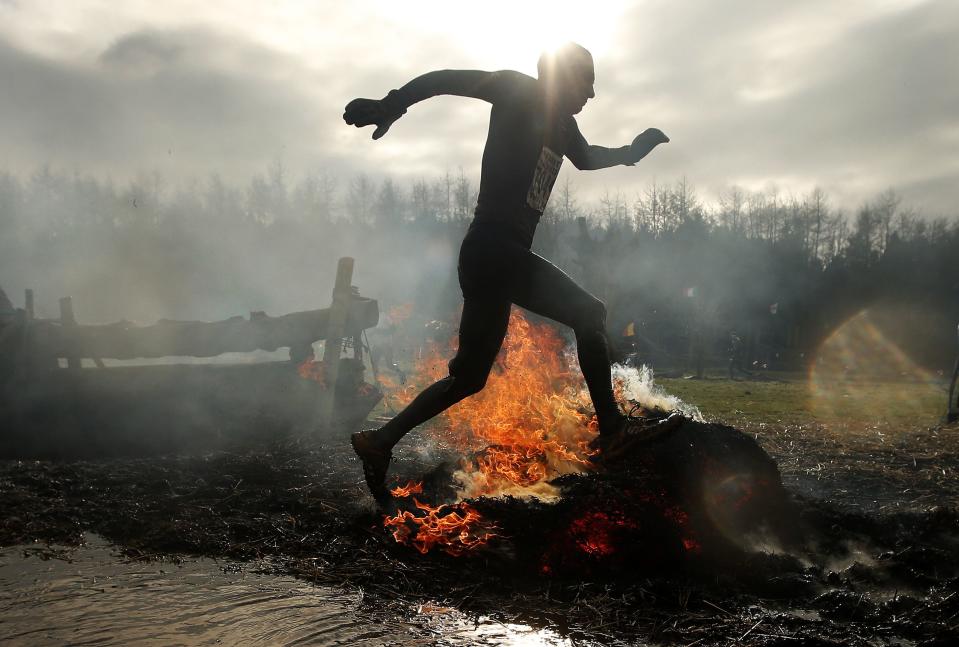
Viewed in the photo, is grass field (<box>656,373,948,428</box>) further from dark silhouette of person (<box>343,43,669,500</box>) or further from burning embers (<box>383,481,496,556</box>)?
burning embers (<box>383,481,496,556</box>)

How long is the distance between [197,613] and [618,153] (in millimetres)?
3345

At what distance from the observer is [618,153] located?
404 cm

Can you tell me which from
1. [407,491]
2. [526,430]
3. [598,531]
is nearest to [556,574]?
[598,531]

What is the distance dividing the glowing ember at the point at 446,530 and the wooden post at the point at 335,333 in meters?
6.91

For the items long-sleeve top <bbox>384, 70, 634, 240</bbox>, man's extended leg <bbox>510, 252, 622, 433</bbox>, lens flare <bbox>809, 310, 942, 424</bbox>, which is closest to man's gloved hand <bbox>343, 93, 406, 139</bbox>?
long-sleeve top <bbox>384, 70, 634, 240</bbox>

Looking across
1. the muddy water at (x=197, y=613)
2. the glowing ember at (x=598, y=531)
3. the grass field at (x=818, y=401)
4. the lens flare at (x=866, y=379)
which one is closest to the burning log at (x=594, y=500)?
the glowing ember at (x=598, y=531)

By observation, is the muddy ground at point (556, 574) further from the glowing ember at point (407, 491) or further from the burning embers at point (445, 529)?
the glowing ember at point (407, 491)

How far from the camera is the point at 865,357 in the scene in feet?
94.6

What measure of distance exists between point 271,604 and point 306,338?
29.1 ft

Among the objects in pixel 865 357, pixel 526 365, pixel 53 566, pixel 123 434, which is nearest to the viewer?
pixel 53 566

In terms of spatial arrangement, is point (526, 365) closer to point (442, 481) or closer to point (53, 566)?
point (442, 481)

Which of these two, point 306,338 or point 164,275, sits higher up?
point 164,275

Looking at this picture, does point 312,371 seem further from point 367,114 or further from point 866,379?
point 866,379

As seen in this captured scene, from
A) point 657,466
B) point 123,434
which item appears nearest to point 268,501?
point 657,466
